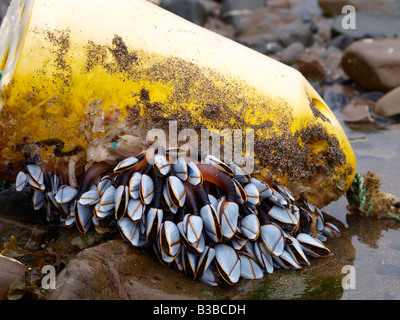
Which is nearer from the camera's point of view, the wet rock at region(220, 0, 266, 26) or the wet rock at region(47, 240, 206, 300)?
the wet rock at region(47, 240, 206, 300)

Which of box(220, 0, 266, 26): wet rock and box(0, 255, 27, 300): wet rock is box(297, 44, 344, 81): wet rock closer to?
box(220, 0, 266, 26): wet rock

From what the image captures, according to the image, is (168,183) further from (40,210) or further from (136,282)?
(40,210)

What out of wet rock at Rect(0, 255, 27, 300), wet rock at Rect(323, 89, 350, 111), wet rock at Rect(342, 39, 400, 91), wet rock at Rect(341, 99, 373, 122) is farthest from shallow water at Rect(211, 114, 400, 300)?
wet rock at Rect(342, 39, 400, 91)

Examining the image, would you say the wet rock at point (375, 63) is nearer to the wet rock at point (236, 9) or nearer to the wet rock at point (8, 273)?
the wet rock at point (236, 9)

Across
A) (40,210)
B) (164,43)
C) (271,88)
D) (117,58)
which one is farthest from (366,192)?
(40,210)

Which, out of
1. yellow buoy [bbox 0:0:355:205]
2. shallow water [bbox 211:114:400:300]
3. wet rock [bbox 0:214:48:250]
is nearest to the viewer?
shallow water [bbox 211:114:400:300]

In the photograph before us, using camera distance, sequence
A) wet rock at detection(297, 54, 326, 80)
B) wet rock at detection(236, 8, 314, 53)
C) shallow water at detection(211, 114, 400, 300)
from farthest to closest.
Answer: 1. wet rock at detection(236, 8, 314, 53)
2. wet rock at detection(297, 54, 326, 80)
3. shallow water at detection(211, 114, 400, 300)
